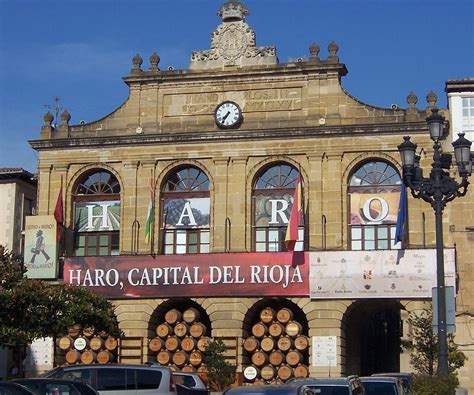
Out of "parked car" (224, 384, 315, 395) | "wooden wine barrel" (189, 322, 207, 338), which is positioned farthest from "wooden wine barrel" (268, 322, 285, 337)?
"parked car" (224, 384, 315, 395)

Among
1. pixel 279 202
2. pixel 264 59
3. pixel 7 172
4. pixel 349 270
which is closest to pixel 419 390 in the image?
pixel 349 270

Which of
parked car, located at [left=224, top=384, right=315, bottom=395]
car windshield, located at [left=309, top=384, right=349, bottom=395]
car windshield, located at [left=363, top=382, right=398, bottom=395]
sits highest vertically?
parked car, located at [left=224, top=384, right=315, bottom=395]

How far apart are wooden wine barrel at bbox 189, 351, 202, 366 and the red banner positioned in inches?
95.9

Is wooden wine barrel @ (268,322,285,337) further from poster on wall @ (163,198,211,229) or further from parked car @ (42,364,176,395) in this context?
parked car @ (42,364,176,395)

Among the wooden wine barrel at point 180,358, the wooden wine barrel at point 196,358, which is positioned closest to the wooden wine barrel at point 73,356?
the wooden wine barrel at point 180,358

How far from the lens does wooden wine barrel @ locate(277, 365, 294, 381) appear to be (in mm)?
39562

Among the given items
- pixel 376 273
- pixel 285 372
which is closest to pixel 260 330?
pixel 285 372

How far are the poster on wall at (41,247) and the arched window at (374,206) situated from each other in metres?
12.5

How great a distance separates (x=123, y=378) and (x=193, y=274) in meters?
16.9

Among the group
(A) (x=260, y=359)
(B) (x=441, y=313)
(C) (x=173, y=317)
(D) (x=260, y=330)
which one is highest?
(C) (x=173, y=317)

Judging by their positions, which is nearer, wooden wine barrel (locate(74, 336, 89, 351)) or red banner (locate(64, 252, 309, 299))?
red banner (locate(64, 252, 309, 299))

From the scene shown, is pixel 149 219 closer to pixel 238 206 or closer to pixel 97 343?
pixel 238 206

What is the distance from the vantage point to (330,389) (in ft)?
56.2

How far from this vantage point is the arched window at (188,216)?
42000 mm
